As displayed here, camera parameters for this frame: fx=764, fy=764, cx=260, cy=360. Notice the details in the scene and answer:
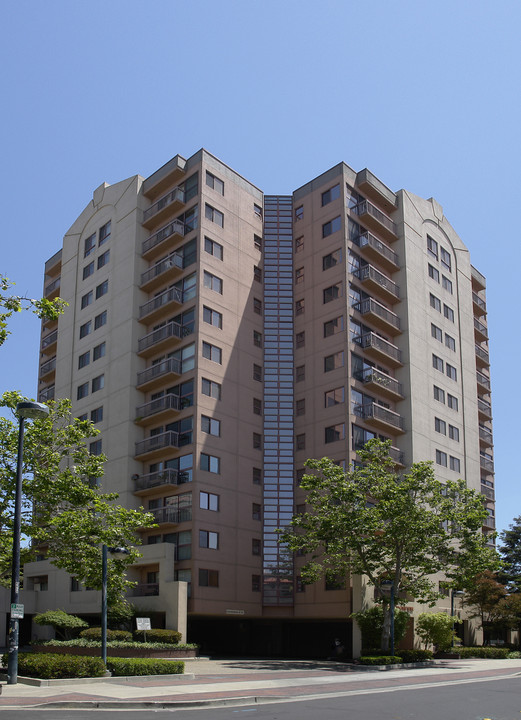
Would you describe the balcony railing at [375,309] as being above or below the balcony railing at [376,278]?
below

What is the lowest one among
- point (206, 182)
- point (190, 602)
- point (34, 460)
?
point (190, 602)

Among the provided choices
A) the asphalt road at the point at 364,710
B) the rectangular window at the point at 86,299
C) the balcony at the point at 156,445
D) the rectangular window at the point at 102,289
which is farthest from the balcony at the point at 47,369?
the asphalt road at the point at 364,710

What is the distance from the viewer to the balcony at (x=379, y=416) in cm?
4678

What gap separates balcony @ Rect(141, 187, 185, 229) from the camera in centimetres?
5009

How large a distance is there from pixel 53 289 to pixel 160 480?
25.9m

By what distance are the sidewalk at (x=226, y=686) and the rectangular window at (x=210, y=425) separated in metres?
14.6

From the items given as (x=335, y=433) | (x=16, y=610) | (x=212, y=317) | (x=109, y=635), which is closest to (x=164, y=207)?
(x=212, y=317)

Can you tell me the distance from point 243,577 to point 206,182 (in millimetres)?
25052

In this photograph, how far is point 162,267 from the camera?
49.7 m

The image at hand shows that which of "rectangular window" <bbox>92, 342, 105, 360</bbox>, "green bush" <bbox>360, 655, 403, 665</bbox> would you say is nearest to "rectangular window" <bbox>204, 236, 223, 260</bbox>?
"rectangular window" <bbox>92, 342, 105, 360</bbox>

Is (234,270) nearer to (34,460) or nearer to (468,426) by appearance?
(468,426)

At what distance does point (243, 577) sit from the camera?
45094 mm

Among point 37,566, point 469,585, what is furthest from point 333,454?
point 37,566

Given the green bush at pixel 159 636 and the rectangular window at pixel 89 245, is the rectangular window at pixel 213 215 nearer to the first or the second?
the rectangular window at pixel 89 245
